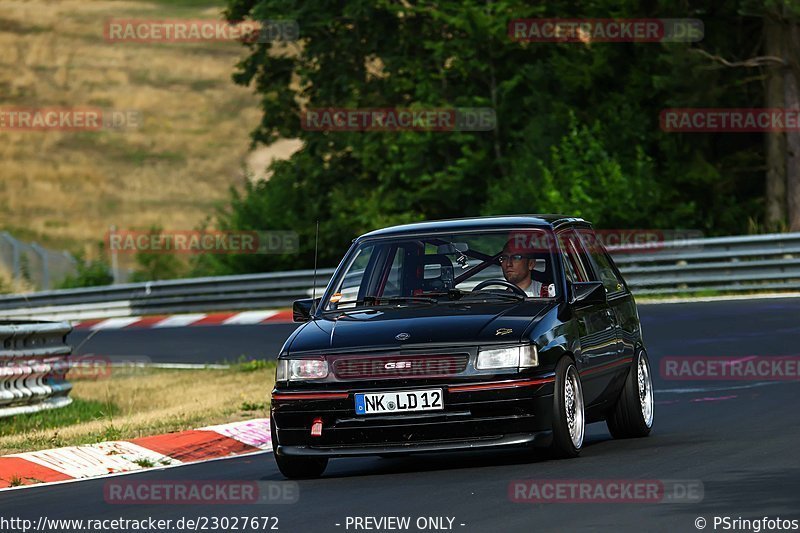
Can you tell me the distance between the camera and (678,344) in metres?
20.1

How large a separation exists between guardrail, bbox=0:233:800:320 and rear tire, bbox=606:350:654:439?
13735 mm

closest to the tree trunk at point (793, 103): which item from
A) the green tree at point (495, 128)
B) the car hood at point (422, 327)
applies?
the green tree at point (495, 128)

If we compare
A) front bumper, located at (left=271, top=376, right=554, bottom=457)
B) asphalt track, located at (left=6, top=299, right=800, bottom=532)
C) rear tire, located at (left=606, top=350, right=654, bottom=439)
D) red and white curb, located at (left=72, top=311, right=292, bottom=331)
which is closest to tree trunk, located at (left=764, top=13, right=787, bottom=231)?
red and white curb, located at (left=72, top=311, right=292, bottom=331)

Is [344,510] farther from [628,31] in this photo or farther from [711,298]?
Answer: [628,31]

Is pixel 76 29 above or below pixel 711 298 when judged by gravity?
above

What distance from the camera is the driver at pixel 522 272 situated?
→ 38.3 ft

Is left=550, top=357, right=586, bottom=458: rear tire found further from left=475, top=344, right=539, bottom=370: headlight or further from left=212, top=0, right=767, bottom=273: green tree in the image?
left=212, top=0, right=767, bottom=273: green tree

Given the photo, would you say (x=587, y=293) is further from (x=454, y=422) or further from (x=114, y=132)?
(x=114, y=132)

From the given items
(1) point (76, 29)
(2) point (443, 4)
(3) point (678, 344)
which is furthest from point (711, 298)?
(1) point (76, 29)

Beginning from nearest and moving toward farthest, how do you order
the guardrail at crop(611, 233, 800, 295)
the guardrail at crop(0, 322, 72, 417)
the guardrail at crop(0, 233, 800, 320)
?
the guardrail at crop(0, 322, 72, 417), the guardrail at crop(611, 233, 800, 295), the guardrail at crop(0, 233, 800, 320)

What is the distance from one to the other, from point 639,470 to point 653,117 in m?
27.4

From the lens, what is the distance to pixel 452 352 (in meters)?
10.7

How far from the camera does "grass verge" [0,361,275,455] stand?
14.6 meters

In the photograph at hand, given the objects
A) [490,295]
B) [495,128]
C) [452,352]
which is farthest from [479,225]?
[495,128]
